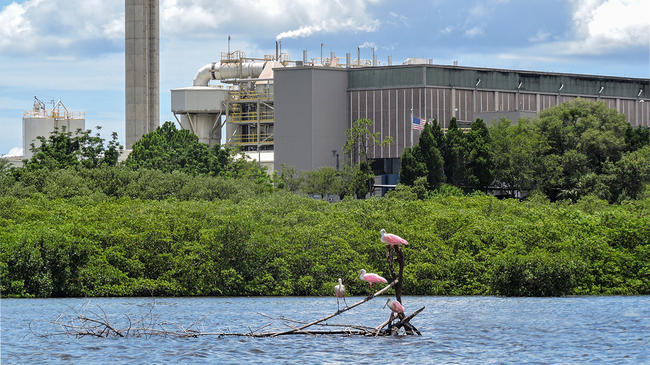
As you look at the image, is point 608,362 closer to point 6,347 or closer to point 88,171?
point 6,347

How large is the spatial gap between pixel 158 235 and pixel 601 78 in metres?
93.8

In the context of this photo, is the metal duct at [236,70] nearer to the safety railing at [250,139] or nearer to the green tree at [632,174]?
the safety railing at [250,139]

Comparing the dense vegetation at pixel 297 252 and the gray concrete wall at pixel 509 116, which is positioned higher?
the gray concrete wall at pixel 509 116

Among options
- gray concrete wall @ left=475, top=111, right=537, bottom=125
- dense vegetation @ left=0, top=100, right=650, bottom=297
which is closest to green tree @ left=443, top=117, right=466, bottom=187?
gray concrete wall @ left=475, top=111, right=537, bottom=125

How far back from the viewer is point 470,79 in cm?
12450

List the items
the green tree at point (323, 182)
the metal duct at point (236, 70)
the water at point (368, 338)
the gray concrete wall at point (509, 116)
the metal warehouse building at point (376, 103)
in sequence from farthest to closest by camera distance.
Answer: the metal duct at point (236, 70) < the metal warehouse building at point (376, 103) < the gray concrete wall at point (509, 116) < the green tree at point (323, 182) < the water at point (368, 338)

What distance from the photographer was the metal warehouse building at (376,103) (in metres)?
121

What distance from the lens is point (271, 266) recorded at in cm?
5422

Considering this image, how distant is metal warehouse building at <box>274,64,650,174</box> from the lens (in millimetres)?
120688

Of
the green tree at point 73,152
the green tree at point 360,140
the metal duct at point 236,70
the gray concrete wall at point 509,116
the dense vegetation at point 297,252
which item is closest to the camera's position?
the dense vegetation at point 297,252

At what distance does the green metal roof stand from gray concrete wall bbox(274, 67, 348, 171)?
4018mm

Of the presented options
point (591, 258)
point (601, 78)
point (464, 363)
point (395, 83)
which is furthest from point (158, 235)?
point (601, 78)

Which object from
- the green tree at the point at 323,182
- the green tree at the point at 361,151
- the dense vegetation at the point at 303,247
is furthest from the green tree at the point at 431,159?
the dense vegetation at the point at 303,247

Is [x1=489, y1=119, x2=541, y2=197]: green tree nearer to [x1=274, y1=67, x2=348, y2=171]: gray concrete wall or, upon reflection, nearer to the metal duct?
Result: [x1=274, y1=67, x2=348, y2=171]: gray concrete wall
